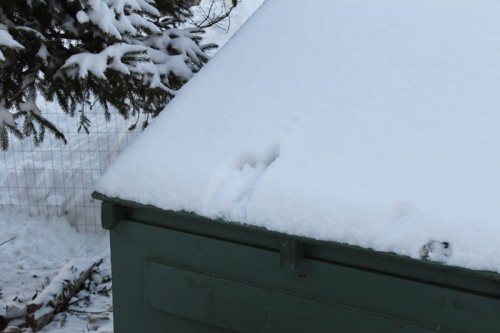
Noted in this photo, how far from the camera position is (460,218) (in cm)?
175

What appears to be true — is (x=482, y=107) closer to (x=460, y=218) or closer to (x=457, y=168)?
(x=457, y=168)

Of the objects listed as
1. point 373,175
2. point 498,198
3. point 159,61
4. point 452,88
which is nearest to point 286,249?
point 373,175

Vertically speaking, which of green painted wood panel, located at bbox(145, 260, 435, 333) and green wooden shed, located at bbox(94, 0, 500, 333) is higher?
green wooden shed, located at bbox(94, 0, 500, 333)

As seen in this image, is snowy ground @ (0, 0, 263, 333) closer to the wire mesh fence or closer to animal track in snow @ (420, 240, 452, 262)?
the wire mesh fence

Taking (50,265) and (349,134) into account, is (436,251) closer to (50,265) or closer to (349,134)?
(349,134)

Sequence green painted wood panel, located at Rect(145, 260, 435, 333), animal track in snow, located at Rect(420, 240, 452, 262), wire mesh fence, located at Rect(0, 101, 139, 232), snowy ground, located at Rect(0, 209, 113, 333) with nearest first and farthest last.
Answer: animal track in snow, located at Rect(420, 240, 452, 262), green painted wood panel, located at Rect(145, 260, 435, 333), snowy ground, located at Rect(0, 209, 113, 333), wire mesh fence, located at Rect(0, 101, 139, 232)

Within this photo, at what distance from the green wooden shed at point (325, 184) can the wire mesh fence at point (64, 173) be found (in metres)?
3.99

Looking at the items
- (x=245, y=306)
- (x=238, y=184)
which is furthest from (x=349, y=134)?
(x=245, y=306)

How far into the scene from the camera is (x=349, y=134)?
6.89 feet

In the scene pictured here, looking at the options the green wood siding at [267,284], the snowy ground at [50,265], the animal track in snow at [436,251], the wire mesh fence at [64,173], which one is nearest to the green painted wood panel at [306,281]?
the green wood siding at [267,284]

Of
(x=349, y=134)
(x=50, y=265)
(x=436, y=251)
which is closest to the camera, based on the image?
(x=436, y=251)

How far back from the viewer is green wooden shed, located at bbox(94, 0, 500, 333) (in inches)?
72.7

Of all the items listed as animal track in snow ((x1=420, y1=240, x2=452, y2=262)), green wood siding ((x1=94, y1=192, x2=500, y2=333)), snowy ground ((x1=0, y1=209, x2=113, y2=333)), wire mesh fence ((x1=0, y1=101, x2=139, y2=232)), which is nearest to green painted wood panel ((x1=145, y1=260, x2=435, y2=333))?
green wood siding ((x1=94, y1=192, x2=500, y2=333))

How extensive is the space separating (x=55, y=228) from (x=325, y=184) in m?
5.13
